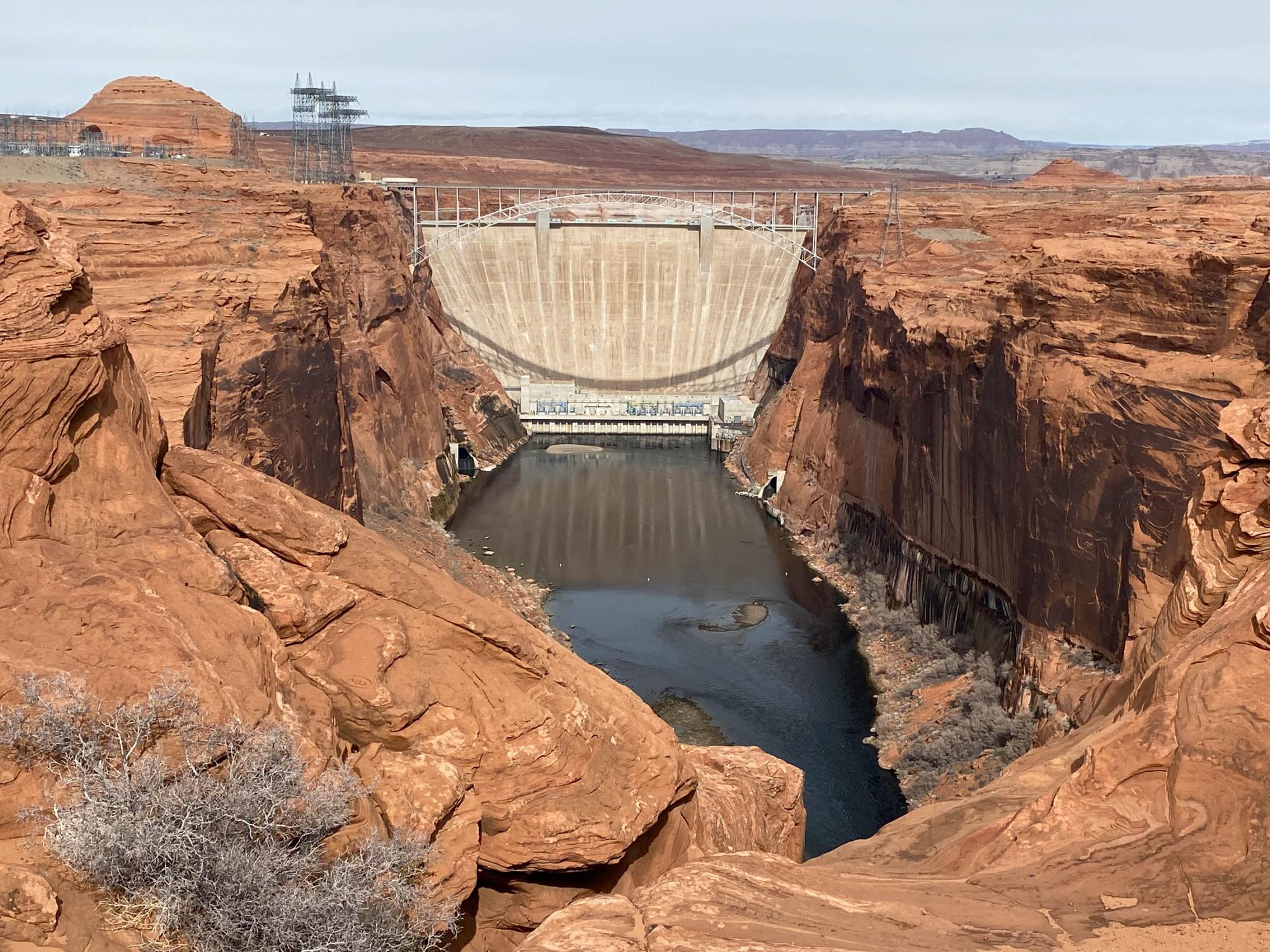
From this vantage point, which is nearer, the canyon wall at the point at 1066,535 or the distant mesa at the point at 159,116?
the canyon wall at the point at 1066,535

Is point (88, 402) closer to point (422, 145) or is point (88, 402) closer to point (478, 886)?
point (478, 886)

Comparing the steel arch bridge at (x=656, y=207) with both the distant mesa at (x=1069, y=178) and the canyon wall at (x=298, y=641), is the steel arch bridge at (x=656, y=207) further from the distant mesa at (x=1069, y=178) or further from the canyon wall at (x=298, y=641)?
the canyon wall at (x=298, y=641)

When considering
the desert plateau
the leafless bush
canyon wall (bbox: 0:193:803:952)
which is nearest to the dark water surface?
the desert plateau

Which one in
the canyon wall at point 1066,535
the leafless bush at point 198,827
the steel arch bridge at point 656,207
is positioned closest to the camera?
the leafless bush at point 198,827

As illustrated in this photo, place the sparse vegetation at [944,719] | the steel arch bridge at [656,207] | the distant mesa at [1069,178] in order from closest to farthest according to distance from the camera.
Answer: the sparse vegetation at [944,719], the steel arch bridge at [656,207], the distant mesa at [1069,178]

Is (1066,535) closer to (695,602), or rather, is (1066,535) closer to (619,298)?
(695,602)

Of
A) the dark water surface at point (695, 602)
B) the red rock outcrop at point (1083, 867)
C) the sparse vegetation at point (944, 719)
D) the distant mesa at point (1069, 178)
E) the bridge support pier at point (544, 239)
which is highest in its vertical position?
the distant mesa at point (1069, 178)

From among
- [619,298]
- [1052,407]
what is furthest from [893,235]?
[1052,407]

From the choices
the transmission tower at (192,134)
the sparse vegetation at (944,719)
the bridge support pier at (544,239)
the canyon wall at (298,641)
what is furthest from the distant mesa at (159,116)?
the canyon wall at (298,641)

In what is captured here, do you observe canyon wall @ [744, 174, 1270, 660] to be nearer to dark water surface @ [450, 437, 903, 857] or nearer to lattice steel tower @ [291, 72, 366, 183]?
dark water surface @ [450, 437, 903, 857]
